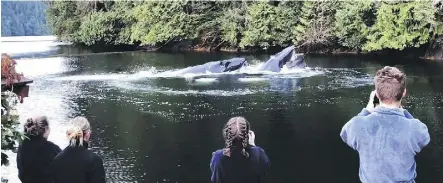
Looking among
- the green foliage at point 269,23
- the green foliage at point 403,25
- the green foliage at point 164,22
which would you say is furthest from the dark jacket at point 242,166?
the green foliage at point 164,22

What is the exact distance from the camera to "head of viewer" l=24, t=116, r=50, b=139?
4797mm

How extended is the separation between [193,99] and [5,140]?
14152 millimetres

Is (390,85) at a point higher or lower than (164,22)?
higher

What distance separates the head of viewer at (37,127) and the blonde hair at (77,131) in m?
0.62

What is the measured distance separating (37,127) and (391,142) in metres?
2.92

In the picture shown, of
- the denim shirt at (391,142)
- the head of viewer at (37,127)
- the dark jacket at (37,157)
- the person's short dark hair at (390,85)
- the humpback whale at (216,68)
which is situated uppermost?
the person's short dark hair at (390,85)

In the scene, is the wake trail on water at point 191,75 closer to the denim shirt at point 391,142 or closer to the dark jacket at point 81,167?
the dark jacket at point 81,167

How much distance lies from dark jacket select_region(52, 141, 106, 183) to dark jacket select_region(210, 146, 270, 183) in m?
0.90

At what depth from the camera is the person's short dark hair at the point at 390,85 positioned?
3332mm

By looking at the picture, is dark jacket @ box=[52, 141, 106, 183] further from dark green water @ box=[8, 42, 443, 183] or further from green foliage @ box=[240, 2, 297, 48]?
green foliage @ box=[240, 2, 297, 48]

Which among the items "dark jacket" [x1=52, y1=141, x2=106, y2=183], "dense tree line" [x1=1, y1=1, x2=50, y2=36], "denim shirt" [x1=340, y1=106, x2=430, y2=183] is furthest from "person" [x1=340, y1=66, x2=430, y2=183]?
"dense tree line" [x1=1, y1=1, x2=50, y2=36]

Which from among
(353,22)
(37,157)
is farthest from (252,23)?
(37,157)

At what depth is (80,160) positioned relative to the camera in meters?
4.29

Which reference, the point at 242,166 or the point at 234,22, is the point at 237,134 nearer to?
the point at 242,166
